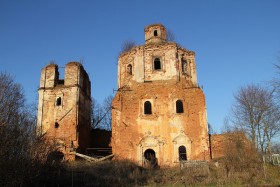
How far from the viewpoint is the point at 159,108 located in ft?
76.4

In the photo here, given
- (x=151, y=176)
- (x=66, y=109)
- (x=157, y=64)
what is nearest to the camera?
(x=151, y=176)

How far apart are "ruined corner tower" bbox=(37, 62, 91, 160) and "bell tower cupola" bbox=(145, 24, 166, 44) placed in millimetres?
6485

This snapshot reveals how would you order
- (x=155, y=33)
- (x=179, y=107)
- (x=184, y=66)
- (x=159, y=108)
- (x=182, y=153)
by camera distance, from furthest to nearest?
(x=155, y=33) → (x=184, y=66) → (x=179, y=107) → (x=159, y=108) → (x=182, y=153)

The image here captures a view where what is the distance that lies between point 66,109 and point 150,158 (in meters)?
7.69

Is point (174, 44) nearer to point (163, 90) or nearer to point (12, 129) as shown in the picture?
point (163, 90)

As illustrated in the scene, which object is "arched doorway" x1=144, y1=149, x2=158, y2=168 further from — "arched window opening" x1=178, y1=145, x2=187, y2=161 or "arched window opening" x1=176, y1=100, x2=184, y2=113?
"arched window opening" x1=176, y1=100, x2=184, y2=113

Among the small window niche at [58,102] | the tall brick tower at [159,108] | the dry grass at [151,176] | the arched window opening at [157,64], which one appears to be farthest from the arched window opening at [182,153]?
the small window niche at [58,102]

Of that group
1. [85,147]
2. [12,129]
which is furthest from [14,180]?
[85,147]

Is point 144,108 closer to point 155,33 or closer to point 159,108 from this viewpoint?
point 159,108

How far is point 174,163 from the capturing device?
70.8ft

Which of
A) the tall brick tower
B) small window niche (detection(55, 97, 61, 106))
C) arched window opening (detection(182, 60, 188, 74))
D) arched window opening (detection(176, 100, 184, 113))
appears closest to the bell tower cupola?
the tall brick tower

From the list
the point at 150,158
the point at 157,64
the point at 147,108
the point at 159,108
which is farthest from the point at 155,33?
the point at 150,158

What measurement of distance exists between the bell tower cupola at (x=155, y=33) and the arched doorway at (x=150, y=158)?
973 cm

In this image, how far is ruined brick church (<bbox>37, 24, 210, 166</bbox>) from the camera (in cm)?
2231
